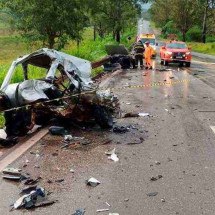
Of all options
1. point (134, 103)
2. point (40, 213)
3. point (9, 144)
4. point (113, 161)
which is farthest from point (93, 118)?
point (40, 213)

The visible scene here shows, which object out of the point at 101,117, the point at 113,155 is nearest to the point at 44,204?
the point at 113,155

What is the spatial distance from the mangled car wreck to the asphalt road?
0.48m

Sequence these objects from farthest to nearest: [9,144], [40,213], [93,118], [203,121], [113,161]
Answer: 1. [203,121]
2. [93,118]
3. [9,144]
4. [113,161]
5. [40,213]

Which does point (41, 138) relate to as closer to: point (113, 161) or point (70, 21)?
point (113, 161)

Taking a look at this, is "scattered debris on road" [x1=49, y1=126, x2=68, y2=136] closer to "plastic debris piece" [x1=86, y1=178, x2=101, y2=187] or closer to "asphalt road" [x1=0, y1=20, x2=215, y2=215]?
"asphalt road" [x1=0, y1=20, x2=215, y2=215]

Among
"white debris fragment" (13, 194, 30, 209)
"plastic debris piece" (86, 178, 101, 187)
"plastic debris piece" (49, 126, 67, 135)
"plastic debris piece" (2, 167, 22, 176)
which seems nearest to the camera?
"white debris fragment" (13, 194, 30, 209)

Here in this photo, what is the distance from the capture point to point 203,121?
1118 cm

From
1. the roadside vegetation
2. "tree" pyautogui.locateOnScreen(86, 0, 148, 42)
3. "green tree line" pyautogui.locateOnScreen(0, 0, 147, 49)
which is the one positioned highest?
"green tree line" pyautogui.locateOnScreen(0, 0, 147, 49)

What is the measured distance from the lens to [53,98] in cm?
1016

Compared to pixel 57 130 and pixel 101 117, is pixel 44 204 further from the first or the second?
pixel 101 117

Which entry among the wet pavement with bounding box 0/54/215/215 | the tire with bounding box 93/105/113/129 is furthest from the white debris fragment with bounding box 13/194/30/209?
the tire with bounding box 93/105/113/129

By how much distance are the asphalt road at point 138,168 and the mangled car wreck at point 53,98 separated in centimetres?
48

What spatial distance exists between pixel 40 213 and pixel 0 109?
180 inches

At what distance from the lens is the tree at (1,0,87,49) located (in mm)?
23859
